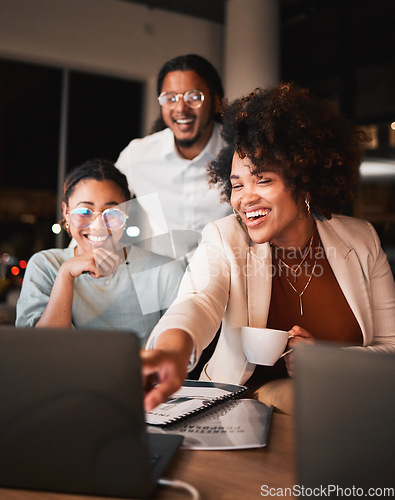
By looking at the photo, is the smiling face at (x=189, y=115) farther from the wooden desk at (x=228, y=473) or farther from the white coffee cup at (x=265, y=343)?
the wooden desk at (x=228, y=473)

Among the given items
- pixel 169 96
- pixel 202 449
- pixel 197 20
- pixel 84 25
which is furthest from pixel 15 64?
pixel 202 449

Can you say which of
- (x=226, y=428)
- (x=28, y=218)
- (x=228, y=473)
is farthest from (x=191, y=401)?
(x=28, y=218)

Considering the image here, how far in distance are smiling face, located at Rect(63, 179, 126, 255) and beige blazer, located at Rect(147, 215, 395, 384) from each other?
332 millimetres

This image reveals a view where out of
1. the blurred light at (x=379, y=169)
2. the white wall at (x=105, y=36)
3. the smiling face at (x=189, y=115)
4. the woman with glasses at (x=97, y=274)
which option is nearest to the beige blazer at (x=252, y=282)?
the woman with glasses at (x=97, y=274)

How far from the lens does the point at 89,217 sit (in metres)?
1.66

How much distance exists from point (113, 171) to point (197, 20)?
3.76 m

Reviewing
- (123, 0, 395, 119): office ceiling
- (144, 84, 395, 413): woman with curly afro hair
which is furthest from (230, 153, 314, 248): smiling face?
(123, 0, 395, 119): office ceiling

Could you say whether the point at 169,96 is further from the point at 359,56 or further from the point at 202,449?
the point at 359,56

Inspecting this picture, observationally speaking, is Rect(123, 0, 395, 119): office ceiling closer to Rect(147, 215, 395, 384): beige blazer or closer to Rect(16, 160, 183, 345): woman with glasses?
Rect(147, 215, 395, 384): beige blazer

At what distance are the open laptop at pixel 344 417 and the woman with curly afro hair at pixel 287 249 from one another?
72 cm

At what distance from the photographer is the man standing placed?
85.8 inches

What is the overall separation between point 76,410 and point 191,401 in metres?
0.42

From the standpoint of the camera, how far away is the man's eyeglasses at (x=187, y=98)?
216 centimetres

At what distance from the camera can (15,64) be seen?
448 cm
